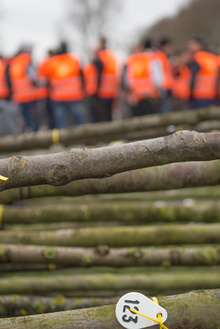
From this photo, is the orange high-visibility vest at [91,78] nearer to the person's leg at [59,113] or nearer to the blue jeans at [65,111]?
the blue jeans at [65,111]

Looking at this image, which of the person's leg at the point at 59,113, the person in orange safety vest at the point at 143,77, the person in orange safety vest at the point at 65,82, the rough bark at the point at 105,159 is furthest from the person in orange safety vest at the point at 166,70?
the rough bark at the point at 105,159

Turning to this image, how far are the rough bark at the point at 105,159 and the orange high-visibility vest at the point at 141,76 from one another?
609cm

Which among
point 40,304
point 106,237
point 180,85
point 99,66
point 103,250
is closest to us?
point 40,304

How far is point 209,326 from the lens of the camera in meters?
1.55

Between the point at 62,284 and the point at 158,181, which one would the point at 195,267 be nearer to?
the point at 62,284

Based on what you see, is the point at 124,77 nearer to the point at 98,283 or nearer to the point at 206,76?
the point at 206,76

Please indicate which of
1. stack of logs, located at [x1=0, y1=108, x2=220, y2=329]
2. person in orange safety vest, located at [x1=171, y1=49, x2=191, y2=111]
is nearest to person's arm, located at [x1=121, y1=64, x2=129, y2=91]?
person in orange safety vest, located at [x1=171, y1=49, x2=191, y2=111]

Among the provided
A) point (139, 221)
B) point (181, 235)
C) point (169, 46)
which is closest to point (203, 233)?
point (181, 235)

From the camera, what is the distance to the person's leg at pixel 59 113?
7344 mm

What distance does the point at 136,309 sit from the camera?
1.56 meters

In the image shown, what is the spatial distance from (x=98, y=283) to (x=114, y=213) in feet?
1.94

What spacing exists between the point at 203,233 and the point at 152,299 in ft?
4.14

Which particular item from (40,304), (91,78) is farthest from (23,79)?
(40,304)

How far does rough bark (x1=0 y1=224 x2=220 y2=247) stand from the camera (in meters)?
2.84
